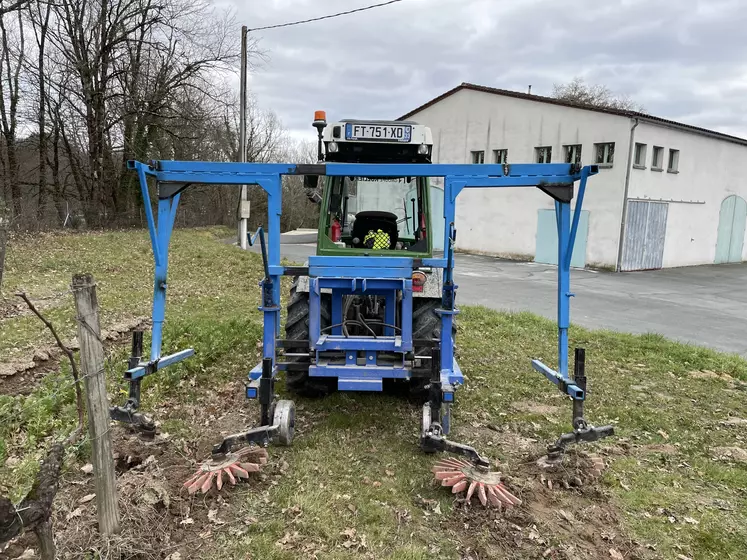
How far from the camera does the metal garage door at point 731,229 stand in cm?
2356

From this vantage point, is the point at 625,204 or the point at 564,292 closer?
the point at 564,292

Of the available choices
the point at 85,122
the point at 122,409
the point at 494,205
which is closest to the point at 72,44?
the point at 85,122

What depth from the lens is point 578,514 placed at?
3498mm

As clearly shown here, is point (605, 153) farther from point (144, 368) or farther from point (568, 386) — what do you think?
point (144, 368)

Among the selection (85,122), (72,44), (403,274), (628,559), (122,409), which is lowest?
(628,559)

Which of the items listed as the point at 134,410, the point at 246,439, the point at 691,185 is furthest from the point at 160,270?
the point at 691,185

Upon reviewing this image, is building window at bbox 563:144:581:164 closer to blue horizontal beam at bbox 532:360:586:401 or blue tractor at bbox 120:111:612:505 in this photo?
blue tractor at bbox 120:111:612:505

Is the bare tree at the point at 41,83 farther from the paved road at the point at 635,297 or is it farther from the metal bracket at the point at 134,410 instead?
the metal bracket at the point at 134,410

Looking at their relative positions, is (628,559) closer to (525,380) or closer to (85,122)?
(525,380)

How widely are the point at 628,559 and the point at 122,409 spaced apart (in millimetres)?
3460

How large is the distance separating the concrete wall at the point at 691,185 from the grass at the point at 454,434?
43.8ft

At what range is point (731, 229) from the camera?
24266 mm

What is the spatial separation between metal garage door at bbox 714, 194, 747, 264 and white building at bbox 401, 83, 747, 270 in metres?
0.05

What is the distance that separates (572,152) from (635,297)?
8899 mm
